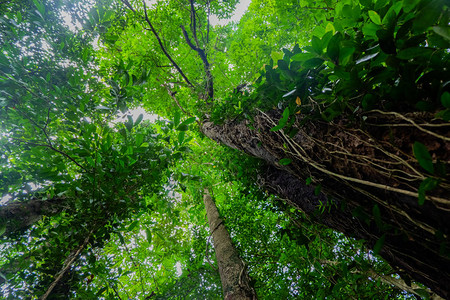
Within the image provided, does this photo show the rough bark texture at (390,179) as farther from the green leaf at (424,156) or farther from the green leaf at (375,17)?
the green leaf at (375,17)

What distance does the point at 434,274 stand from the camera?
88 cm

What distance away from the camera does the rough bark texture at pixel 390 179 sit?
0.65m

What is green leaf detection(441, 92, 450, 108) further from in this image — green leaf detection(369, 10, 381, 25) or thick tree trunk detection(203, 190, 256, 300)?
thick tree trunk detection(203, 190, 256, 300)

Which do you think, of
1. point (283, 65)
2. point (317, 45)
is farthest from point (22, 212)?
point (317, 45)

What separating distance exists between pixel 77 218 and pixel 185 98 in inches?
164

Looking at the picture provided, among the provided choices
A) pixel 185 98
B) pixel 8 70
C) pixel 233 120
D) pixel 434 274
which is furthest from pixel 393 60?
pixel 185 98

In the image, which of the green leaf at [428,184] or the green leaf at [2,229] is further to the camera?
the green leaf at [2,229]

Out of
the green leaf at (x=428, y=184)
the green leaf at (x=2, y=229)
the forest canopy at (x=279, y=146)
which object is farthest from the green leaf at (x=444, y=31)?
the green leaf at (x=2, y=229)

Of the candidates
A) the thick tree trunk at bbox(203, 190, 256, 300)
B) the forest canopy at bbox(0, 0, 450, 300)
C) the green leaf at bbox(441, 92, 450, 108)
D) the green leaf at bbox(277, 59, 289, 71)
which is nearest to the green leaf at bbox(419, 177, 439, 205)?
the forest canopy at bbox(0, 0, 450, 300)

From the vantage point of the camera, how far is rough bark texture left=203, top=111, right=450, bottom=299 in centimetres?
65

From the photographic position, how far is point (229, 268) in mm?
2389

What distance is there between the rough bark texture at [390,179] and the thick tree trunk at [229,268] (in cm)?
136

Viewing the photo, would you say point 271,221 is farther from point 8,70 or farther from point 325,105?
point 8,70

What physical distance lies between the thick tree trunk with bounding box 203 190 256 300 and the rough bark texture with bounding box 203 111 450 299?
1357 mm
